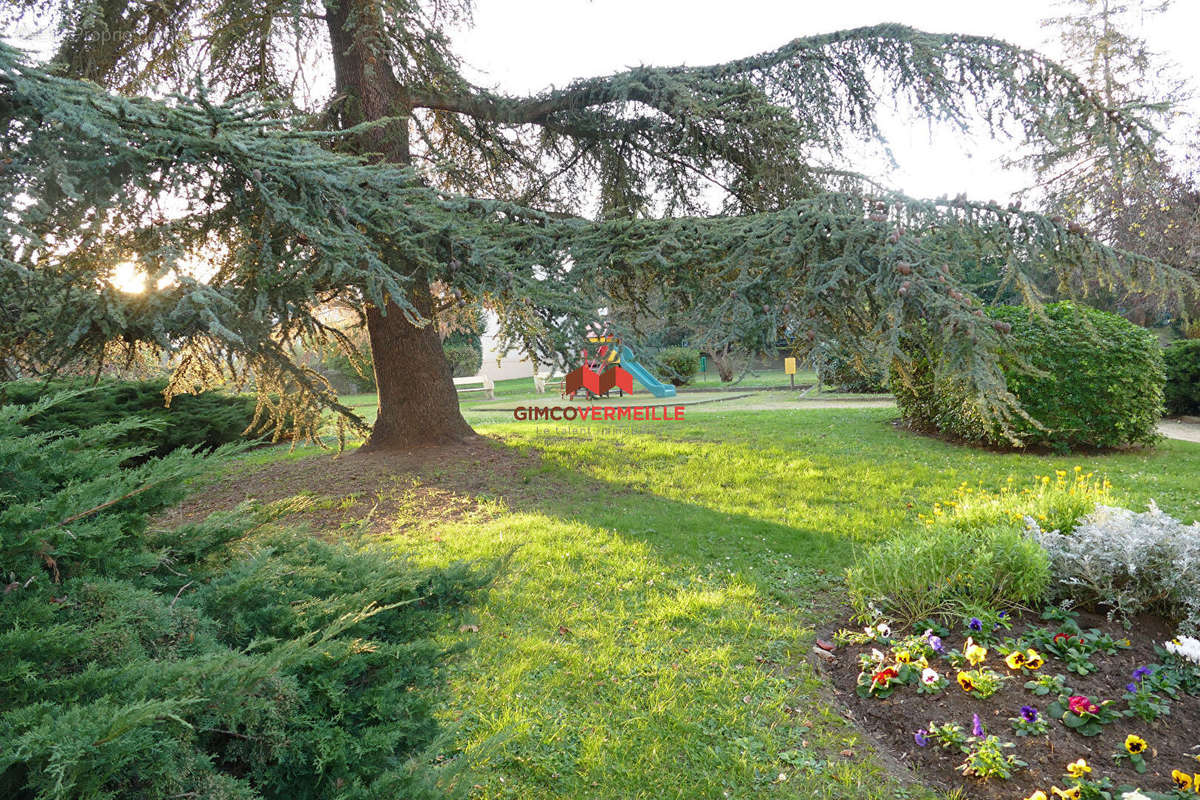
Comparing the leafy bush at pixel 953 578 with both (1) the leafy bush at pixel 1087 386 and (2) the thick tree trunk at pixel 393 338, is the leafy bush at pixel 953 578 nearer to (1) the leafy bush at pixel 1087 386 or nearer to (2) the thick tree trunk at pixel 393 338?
(1) the leafy bush at pixel 1087 386

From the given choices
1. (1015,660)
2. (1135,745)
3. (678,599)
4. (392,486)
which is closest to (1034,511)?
(1015,660)

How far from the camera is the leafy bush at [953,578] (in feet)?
11.5

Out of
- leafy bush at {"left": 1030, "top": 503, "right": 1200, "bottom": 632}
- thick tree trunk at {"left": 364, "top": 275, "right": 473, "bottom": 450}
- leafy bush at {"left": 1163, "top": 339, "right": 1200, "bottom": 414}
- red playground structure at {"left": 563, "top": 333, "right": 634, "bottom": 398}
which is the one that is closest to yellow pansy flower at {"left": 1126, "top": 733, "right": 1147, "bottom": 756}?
leafy bush at {"left": 1030, "top": 503, "right": 1200, "bottom": 632}

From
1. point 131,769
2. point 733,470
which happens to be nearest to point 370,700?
point 131,769

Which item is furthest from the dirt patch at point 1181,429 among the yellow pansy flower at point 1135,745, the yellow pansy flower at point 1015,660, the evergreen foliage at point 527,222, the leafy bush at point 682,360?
the leafy bush at point 682,360

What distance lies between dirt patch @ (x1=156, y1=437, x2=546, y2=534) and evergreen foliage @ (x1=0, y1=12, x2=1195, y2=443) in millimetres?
996

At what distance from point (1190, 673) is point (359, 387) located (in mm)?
25924

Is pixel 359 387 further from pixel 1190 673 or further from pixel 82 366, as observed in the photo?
pixel 1190 673

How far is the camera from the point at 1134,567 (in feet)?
10.8

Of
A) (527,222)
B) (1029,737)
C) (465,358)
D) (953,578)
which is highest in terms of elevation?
(527,222)

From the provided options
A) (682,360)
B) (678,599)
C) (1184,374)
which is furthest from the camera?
(682,360)

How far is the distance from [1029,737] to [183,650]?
118 inches

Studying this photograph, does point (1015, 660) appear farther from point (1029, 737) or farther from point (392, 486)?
point (392, 486)

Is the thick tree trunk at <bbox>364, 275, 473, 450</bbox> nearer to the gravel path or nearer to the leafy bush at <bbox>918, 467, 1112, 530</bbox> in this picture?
the leafy bush at <bbox>918, 467, 1112, 530</bbox>
